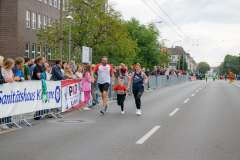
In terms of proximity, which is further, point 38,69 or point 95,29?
point 95,29

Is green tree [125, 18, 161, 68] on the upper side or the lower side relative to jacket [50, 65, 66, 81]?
upper

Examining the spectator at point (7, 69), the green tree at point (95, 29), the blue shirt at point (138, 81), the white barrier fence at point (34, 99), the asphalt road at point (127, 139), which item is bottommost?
the asphalt road at point (127, 139)

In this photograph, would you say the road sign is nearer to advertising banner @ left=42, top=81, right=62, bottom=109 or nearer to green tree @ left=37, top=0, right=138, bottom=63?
advertising banner @ left=42, top=81, right=62, bottom=109

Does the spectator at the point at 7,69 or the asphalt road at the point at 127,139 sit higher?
the spectator at the point at 7,69

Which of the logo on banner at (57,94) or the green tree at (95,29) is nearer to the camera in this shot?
the logo on banner at (57,94)

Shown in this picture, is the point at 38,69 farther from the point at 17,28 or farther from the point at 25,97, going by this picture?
the point at 17,28

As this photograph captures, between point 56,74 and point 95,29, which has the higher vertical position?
point 95,29

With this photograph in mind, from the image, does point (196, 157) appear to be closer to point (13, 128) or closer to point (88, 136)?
point (88, 136)

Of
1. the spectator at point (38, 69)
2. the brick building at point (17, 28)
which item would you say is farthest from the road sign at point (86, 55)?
the brick building at point (17, 28)

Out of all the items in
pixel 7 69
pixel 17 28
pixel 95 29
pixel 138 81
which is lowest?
pixel 138 81

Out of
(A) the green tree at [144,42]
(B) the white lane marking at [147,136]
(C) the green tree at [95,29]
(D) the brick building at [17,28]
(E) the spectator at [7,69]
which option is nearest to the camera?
(B) the white lane marking at [147,136]

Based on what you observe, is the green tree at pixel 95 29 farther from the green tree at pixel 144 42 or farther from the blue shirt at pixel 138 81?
the green tree at pixel 144 42

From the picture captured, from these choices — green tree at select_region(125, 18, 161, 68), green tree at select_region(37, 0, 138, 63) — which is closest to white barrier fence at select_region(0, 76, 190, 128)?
green tree at select_region(37, 0, 138, 63)

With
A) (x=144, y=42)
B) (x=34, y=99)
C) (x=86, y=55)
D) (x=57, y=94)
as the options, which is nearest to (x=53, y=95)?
(x=57, y=94)
